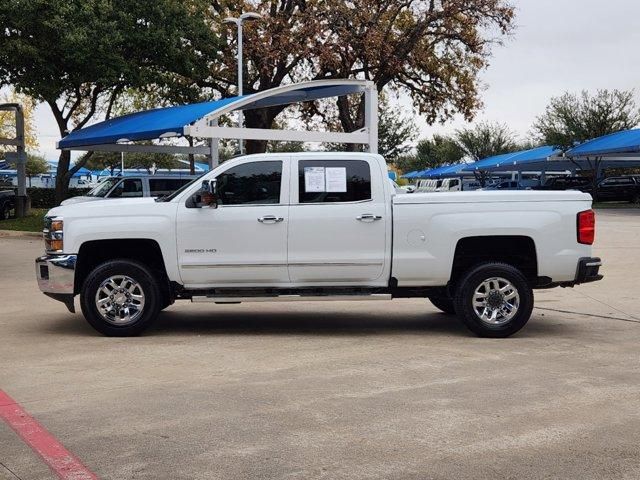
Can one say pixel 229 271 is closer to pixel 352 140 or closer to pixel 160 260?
pixel 160 260

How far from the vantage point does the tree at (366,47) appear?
107ft

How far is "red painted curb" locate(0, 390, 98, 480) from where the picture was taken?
4.80 metres

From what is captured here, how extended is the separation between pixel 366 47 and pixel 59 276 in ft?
82.1

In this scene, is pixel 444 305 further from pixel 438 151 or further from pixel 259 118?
pixel 438 151

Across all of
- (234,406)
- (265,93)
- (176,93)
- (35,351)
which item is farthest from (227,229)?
(176,93)

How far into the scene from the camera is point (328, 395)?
21.7 feet

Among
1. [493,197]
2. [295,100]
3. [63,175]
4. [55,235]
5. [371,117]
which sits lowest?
[55,235]

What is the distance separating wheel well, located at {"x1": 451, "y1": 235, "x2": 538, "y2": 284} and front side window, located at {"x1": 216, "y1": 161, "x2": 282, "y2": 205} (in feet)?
6.96

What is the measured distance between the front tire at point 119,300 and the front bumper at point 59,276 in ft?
0.58

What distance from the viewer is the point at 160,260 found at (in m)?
9.66

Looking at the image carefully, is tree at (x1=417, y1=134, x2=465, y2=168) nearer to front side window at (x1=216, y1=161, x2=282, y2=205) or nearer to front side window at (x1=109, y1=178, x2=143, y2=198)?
front side window at (x1=109, y1=178, x2=143, y2=198)

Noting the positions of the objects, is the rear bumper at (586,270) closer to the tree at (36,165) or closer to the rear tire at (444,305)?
the rear tire at (444,305)

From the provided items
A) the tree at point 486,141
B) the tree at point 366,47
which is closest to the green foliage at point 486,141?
the tree at point 486,141

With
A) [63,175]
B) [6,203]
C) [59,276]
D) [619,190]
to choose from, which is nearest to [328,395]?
[59,276]
